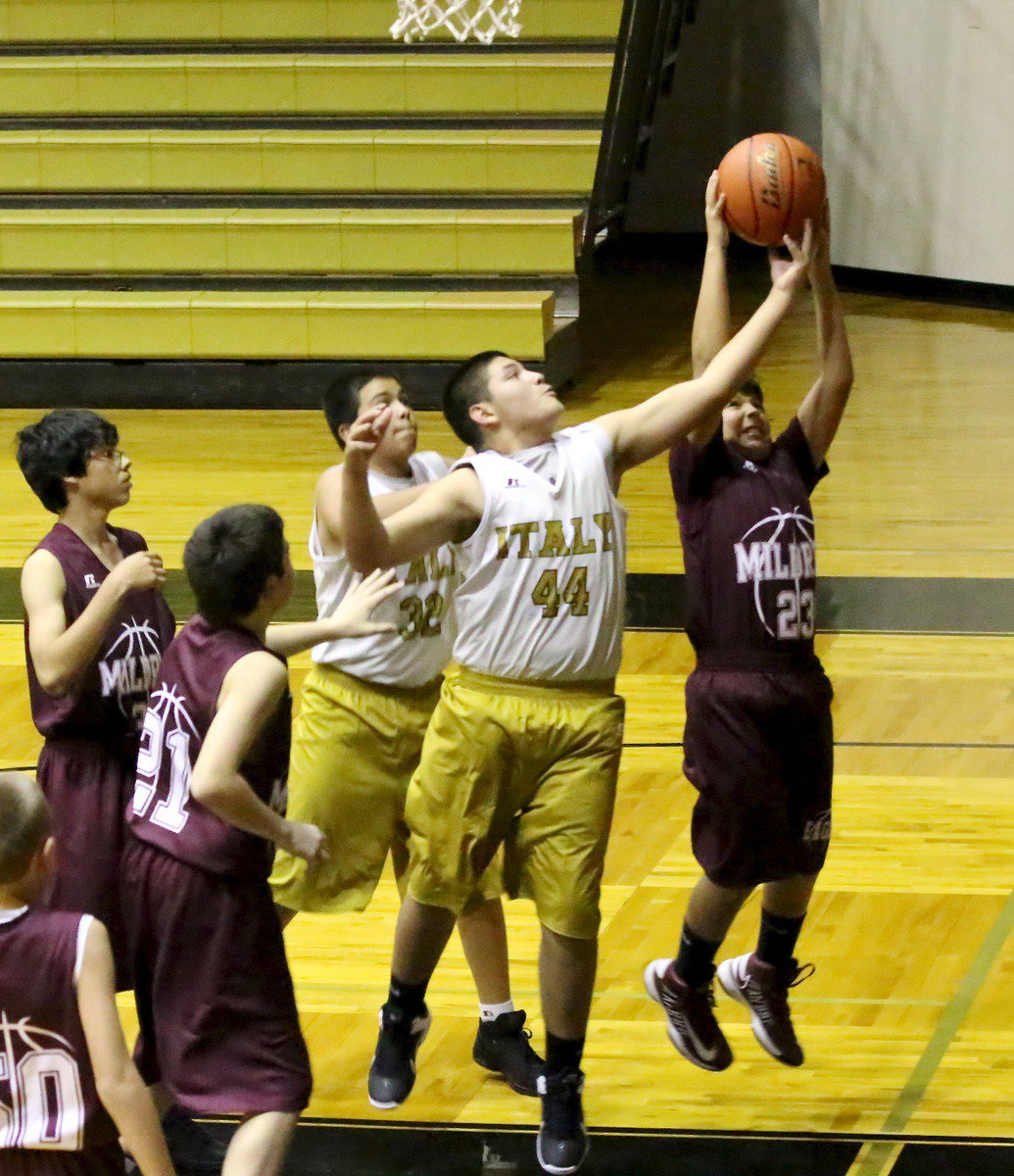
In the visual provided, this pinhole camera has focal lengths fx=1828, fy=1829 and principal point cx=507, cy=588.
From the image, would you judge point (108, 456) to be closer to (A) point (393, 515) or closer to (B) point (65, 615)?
(B) point (65, 615)

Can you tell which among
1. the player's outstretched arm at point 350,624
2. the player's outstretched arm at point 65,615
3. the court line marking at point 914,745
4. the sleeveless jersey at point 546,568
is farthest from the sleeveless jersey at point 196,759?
the court line marking at point 914,745

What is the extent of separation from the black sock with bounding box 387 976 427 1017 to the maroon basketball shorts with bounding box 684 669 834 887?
0.64 meters

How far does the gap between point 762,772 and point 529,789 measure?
0.51 m

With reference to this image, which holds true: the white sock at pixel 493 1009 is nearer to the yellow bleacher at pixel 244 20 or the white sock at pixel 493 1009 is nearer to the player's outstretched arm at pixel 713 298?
the player's outstretched arm at pixel 713 298

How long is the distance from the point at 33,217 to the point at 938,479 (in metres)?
6.25

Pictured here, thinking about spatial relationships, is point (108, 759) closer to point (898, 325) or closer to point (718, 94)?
point (898, 325)

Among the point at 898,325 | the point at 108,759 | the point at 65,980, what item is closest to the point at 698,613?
the point at 108,759

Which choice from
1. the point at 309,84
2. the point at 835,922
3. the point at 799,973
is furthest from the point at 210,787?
the point at 309,84

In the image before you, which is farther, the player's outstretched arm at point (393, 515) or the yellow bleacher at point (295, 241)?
the yellow bleacher at point (295, 241)

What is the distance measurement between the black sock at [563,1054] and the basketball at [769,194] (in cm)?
158

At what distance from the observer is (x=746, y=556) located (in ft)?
12.0

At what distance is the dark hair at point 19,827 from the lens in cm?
250

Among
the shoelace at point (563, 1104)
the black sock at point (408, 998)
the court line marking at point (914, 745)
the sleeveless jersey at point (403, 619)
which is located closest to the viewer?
the shoelace at point (563, 1104)

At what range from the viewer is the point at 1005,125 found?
1391cm
